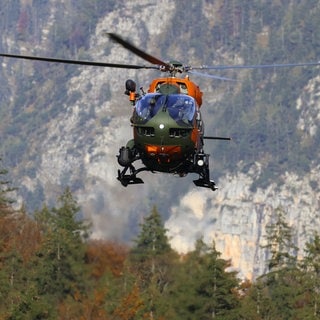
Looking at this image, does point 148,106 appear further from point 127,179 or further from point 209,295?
point 209,295

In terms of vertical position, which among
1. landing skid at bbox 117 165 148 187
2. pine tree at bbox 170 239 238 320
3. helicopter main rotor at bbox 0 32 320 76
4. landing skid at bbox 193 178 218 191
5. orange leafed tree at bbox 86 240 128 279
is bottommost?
landing skid at bbox 193 178 218 191

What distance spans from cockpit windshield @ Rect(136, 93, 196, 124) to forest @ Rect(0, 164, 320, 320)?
40.4 meters

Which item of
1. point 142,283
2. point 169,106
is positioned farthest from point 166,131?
point 142,283

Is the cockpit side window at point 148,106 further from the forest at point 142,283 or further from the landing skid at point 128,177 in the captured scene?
the forest at point 142,283

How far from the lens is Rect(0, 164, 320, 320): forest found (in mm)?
A: 105938

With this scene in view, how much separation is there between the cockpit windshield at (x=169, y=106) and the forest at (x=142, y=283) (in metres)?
40.4

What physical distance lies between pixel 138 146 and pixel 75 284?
75.1 metres

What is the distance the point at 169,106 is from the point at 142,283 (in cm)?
7958

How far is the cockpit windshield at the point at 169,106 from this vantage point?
50625 mm

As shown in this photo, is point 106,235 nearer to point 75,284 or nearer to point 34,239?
point 34,239

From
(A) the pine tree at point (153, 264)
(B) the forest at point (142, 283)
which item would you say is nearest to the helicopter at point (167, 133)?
(B) the forest at point (142, 283)

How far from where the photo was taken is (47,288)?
407 feet

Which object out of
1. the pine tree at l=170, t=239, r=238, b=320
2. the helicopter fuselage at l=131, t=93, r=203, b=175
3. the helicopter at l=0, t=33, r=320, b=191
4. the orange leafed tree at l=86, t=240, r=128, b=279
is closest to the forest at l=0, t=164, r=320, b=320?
the pine tree at l=170, t=239, r=238, b=320

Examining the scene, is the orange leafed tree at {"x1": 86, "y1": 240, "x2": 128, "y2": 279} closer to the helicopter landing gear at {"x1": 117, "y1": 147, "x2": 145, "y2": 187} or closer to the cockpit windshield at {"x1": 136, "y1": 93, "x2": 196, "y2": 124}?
the helicopter landing gear at {"x1": 117, "y1": 147, "x2": 145, "y2": 187}
